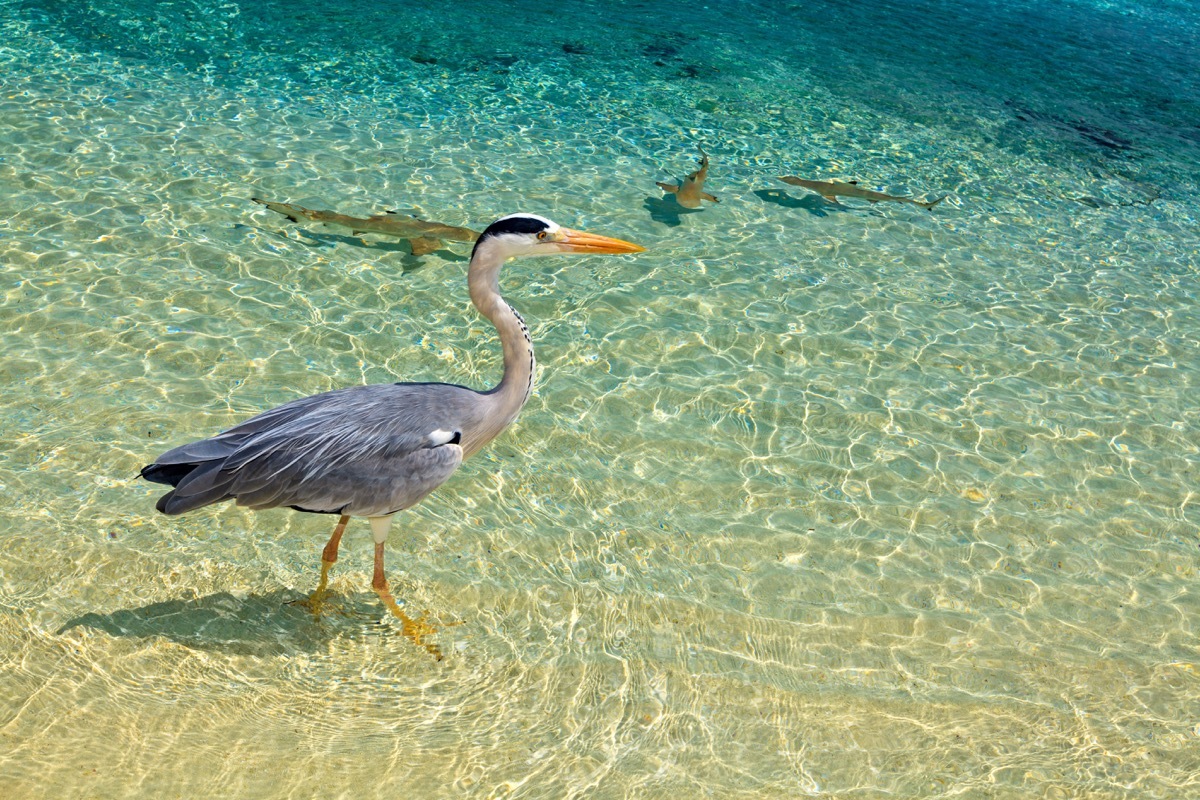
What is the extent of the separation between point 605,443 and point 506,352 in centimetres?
176

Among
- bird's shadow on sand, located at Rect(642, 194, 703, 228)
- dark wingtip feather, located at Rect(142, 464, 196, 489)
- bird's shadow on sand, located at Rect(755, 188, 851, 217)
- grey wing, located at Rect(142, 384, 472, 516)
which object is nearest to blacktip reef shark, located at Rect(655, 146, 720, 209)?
bird's shadow on sand, located at Rect(642, 194, 703, 228)

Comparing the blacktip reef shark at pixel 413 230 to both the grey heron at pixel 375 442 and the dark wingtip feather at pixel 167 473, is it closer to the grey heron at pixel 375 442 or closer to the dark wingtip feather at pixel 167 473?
the grey heron at pixel 375 442

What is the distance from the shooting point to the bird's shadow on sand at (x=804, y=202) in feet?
32.3

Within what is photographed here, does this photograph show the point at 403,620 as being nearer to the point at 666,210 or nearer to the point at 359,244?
the point at 359,244

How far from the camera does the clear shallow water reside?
15.1 ft

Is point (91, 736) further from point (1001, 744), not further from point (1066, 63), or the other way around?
point (1066, 63)

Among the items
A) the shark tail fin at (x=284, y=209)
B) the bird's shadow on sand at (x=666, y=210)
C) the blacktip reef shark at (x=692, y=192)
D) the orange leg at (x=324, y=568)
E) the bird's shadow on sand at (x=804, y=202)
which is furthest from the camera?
the bird's shadow on sand at (x=804, y=202)

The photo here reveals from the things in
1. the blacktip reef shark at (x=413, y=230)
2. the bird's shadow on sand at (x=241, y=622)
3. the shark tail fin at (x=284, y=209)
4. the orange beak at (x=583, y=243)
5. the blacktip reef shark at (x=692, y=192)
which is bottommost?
the bird's shadow on sand at (x=241, y=622)

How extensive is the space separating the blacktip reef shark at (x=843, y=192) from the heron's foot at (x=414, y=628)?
21.7 ft

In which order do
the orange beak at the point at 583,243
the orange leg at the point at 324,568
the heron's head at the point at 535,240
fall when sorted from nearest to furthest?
the heron's head at the point at 535,240 < the orange beak at the point at 583,243 < the orange leg at the point at 324,568

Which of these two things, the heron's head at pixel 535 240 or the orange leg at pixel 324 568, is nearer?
the heron's head at pixel 535 240

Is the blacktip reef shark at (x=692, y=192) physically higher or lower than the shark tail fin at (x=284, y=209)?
higher

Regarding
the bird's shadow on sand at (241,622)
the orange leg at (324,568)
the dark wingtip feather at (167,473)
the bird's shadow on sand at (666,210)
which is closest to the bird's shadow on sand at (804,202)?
the bird's shadow on sand at (666,210)

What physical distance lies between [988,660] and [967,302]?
13.4 feet
